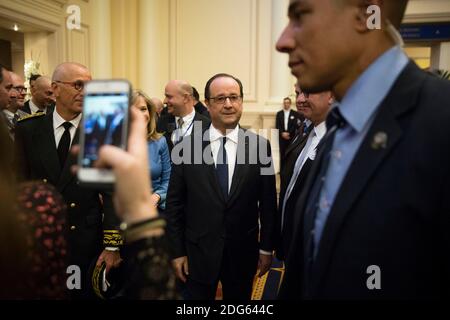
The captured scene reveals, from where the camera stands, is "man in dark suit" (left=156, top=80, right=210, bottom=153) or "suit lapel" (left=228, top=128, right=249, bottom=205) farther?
"man in dark suit" (left=156, top=80, right=210, bottom=153)

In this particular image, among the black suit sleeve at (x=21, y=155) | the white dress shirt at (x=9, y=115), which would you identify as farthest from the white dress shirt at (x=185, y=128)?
the black suit sleeve at (x=21, y=155)

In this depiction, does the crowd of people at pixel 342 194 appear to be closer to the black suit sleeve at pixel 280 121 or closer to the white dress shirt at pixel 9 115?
the white dress shirt at pixel 9 115

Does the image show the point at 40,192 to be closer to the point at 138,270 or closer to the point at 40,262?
the point at 40,262

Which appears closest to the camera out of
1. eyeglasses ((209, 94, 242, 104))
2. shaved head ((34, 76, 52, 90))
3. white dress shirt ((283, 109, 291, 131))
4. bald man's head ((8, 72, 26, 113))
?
eyeglasses ((209, 94, 242, 104))

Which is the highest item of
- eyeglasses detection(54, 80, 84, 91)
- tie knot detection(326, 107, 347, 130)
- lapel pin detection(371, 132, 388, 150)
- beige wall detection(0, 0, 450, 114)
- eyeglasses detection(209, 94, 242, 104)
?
beige wall detection(0, 0, 450, 114)

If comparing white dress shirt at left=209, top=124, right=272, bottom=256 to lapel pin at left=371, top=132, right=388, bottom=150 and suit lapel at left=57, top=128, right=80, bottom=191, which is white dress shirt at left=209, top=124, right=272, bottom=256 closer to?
suit lapel at left=57, top=128, right=80, bottom=191

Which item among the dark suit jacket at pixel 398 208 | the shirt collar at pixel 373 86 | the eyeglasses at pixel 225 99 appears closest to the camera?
the dark suit jacket at pixel 398 208

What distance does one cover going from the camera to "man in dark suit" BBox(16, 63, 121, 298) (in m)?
2.00

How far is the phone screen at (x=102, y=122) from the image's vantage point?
831 mm

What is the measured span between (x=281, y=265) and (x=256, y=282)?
547 millimetres

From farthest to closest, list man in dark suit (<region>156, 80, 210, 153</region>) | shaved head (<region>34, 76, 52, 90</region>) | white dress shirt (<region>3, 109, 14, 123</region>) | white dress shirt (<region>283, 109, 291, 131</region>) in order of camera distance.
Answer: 1. white dress shirt (<region>283, 109, 291, 131</region>)
2. shaved head (<region>34, 76, 52, 90</region>)
3. man in dark suit (<region>156, 80, 210, 153</region>)
4. white dress shirt (<region>3, 109, 14, 123</region>)

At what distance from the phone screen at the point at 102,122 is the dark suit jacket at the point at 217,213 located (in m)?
1.21

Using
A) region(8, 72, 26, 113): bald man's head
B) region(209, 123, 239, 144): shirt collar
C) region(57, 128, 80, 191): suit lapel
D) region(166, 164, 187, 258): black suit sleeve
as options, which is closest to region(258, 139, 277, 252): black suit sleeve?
region(209, 123, 239, 144): shirt collar

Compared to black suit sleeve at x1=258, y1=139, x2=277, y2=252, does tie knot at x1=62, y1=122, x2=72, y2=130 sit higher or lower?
higher
